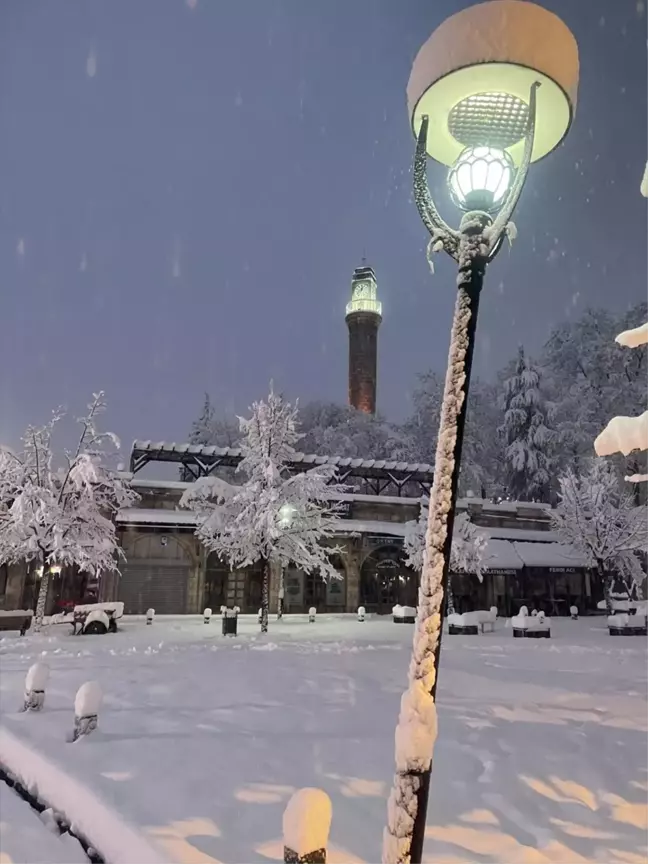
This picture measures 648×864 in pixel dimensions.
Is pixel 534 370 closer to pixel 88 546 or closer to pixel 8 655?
pixel 88 546

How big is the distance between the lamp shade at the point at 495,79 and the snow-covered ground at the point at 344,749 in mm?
4863

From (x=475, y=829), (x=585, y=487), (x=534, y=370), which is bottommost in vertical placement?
(x=475, y=829)

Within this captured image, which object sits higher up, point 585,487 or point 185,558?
point 585,487

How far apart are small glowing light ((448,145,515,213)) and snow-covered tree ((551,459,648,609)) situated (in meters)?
26.5

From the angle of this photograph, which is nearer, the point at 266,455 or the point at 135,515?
the point at 266,455

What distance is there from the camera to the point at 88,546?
20094 millimetres

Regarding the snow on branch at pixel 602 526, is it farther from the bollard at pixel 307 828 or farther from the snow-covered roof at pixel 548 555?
the bollard at pixel 307 828

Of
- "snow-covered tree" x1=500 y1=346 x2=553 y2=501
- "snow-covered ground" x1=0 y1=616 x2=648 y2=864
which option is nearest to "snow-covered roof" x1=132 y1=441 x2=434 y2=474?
"snow-covered tree" x1=500 y1=346 x2=553 y2=501

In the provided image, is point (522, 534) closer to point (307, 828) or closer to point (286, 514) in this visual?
point (286, 514)

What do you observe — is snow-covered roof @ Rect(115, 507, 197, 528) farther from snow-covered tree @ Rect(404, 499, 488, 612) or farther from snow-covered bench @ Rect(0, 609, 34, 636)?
snow-covered tree @ Rect(404, 499, 488, 612)

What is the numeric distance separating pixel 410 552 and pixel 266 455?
986 centimetres

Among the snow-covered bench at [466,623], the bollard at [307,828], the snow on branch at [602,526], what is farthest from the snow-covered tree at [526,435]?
the bollard at [307,828]

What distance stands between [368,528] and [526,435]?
18.1 metres

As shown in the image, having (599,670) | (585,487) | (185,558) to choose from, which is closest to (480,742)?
(599,670)
